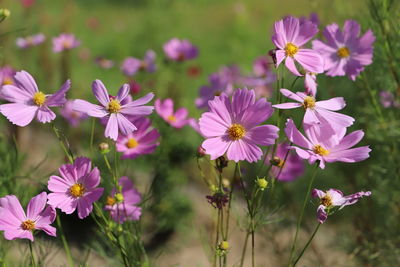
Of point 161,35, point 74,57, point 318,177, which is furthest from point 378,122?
point 74,57

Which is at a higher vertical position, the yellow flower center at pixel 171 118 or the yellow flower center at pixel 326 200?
the yellow flower center at pixel 171 118

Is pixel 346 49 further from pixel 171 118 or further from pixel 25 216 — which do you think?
pixel 25 216

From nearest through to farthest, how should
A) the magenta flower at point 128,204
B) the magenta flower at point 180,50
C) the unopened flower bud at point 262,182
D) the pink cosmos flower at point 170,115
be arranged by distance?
the unopened flower bud at point 262,182, the magenta flower at point 128,204, the pink cosmos flower at point 170,115, the magenta flower at point 180,50

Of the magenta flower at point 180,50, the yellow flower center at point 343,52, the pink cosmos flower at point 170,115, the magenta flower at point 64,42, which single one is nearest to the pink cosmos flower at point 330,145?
the yellow flower center at point 343,52

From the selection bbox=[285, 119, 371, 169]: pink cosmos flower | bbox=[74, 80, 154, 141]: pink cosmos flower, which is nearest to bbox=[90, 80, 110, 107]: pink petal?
bbox=[74, 80, 154, 141]: pink cosmos flower

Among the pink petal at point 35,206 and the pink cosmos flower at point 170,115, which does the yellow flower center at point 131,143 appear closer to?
the pink cosmos flower at point 170,115

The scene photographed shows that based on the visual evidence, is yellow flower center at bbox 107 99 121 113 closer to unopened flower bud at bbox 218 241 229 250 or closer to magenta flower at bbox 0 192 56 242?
magenta flower at bbox 0 192 56 242
